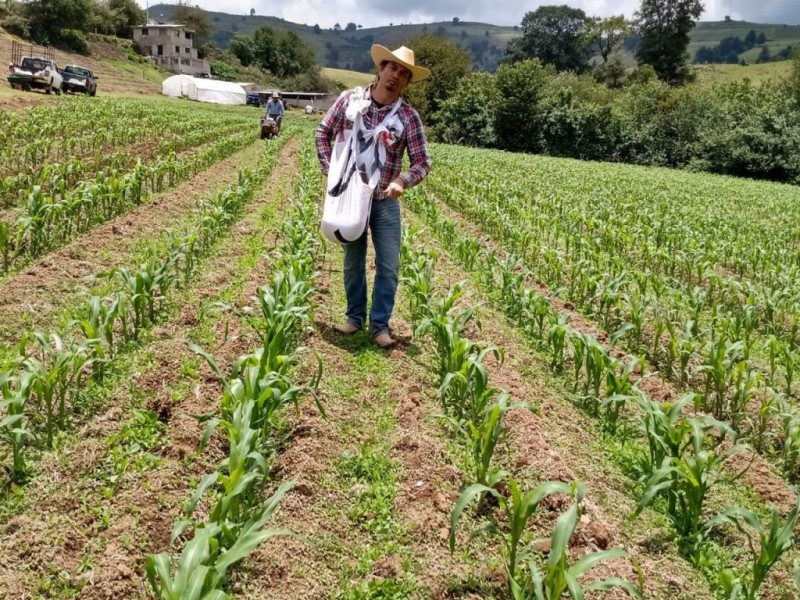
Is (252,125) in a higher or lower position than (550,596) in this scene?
higher

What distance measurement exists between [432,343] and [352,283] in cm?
88

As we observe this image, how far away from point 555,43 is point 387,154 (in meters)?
90.9

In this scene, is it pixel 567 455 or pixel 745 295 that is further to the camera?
pixel 745 295

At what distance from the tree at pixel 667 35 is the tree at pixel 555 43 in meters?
11.7

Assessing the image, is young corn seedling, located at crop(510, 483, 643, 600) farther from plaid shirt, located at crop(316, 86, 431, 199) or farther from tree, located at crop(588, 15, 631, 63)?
tree, located at crop(588, 15, 631, 63)

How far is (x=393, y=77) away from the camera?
455 centimetres

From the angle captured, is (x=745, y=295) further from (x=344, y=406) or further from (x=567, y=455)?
(x=344, y=406)

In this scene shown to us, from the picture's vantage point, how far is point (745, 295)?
7.21m

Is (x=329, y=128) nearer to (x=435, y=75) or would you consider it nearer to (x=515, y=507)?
(x=515, y=507)

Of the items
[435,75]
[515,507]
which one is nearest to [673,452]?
[515,507]

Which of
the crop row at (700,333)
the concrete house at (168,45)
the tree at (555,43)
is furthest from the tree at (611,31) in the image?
the crop row at (700,333)

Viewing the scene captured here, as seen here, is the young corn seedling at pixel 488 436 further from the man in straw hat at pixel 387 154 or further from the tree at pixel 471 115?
the tree at pixel 471 115

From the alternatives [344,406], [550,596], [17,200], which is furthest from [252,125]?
[550,596]

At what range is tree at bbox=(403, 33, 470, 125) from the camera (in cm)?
4541
